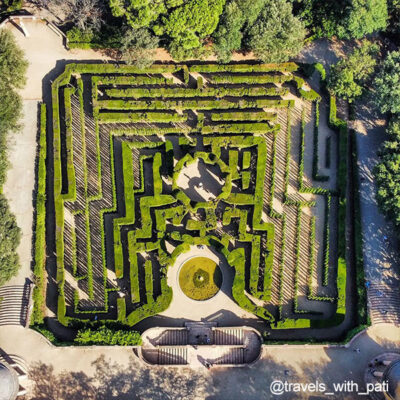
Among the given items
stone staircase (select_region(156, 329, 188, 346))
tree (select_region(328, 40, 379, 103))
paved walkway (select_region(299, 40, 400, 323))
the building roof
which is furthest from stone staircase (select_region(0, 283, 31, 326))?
tree (select_region(328, 40, 379, 103))

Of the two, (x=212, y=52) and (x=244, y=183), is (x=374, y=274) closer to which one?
(x=244, y=183)

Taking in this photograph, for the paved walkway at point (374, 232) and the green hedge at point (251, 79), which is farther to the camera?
the green hedge at point (251, 79)

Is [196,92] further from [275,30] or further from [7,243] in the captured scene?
[7,243]

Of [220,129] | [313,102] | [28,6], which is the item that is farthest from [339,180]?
[28,6]

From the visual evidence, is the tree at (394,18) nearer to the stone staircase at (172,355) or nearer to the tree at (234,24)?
the tree at (234,24)

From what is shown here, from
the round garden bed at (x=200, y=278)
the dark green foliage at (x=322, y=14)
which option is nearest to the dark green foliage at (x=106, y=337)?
the round garden bed at (x=200, y=278)

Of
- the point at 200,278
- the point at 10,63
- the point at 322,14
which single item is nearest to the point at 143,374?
the point at 200,278
